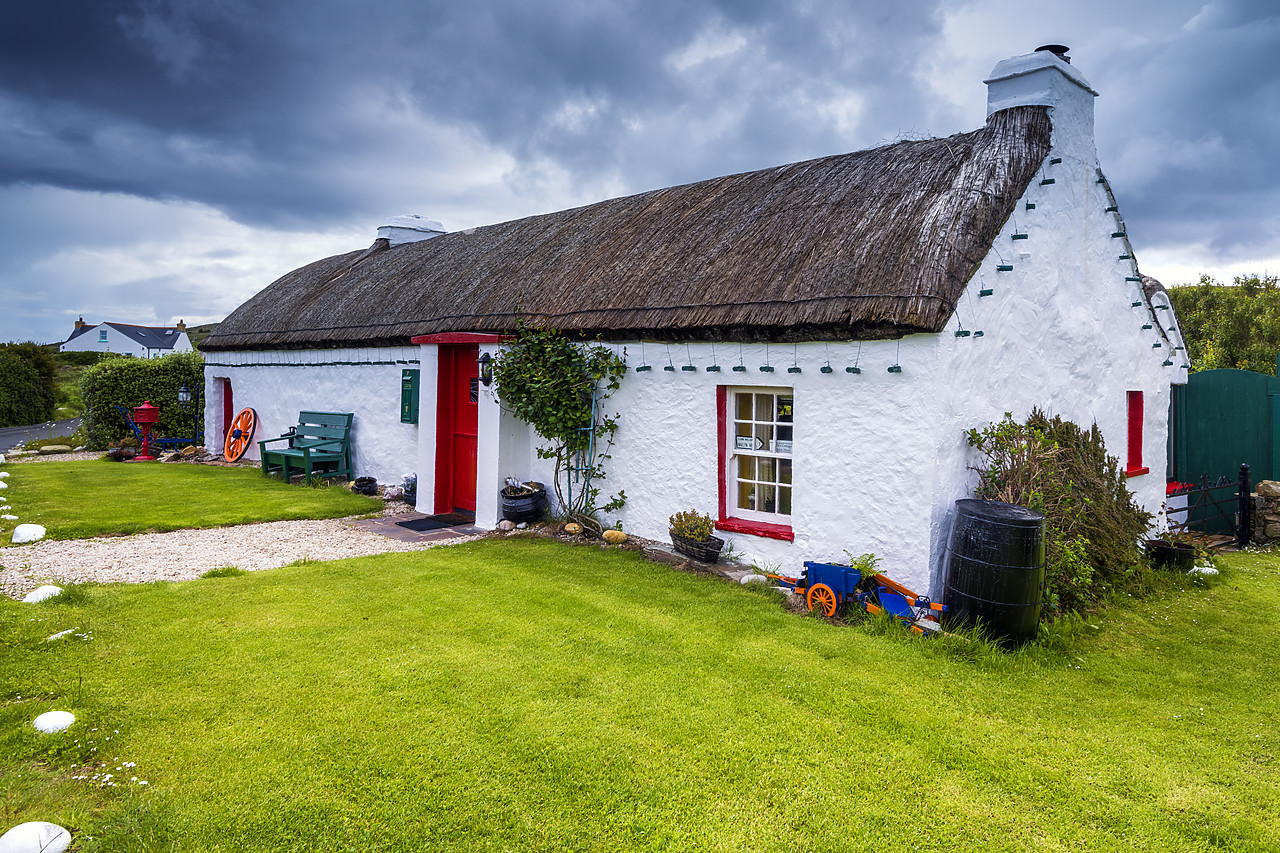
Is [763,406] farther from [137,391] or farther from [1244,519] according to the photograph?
[137,391]

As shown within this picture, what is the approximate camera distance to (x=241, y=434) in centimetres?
1566

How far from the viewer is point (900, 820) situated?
324 cm

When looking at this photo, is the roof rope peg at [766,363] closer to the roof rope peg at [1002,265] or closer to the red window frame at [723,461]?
the red window frame at [723,461]

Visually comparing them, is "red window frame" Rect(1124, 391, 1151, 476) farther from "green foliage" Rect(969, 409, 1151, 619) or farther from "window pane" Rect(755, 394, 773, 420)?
"window pane" Rect(755, 394, 773, 420)

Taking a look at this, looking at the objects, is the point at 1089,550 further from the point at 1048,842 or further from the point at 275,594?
the point at 275,594

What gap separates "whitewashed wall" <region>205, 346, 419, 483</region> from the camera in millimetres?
11852

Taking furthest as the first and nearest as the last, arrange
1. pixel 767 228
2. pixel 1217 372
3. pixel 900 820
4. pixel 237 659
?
pixel 1217 372 < pixel 767 228 < pixel 237 659 < pixel 900 820

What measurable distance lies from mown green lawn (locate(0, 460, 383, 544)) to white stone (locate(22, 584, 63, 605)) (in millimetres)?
2954

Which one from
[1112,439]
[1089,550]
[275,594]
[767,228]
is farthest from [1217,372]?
[275,594]

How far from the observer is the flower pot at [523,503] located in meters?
9.06

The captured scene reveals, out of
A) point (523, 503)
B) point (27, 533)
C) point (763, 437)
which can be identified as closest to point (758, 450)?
point (763, 437)

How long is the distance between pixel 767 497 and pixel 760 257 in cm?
261

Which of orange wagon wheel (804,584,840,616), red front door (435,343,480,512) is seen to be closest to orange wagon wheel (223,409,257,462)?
red front door (435,343,480,512)

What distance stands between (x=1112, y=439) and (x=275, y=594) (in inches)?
374
